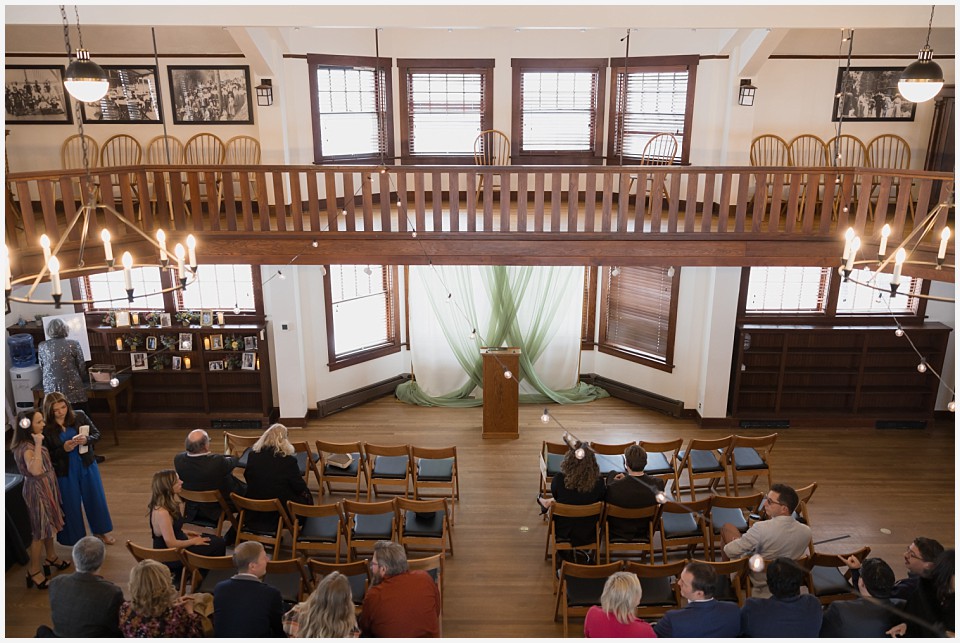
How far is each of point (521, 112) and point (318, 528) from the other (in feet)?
21.0

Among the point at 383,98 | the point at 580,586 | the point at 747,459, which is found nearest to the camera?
the point at 580,586

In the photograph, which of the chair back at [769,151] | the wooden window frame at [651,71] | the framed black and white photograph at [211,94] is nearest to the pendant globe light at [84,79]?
the framed black and white photograph at [211,94]

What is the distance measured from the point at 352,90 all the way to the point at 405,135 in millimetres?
978

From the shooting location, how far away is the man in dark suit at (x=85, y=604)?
14.6 feet

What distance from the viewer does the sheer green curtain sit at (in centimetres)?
1006

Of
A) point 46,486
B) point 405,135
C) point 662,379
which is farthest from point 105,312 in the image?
point 662,379

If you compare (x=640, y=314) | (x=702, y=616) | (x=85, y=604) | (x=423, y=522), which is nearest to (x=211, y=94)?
(x=423, y=522)

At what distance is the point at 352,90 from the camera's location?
9641mm

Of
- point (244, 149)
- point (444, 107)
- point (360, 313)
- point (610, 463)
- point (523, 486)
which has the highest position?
point (444, 107)

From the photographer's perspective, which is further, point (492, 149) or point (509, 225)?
point (492, 149)

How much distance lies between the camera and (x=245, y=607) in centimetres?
453

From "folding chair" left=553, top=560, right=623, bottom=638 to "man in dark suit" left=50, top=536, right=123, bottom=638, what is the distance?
3046mm

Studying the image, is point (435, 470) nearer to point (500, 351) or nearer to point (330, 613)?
point (500, 351)

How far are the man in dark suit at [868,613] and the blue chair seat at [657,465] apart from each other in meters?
2.67
